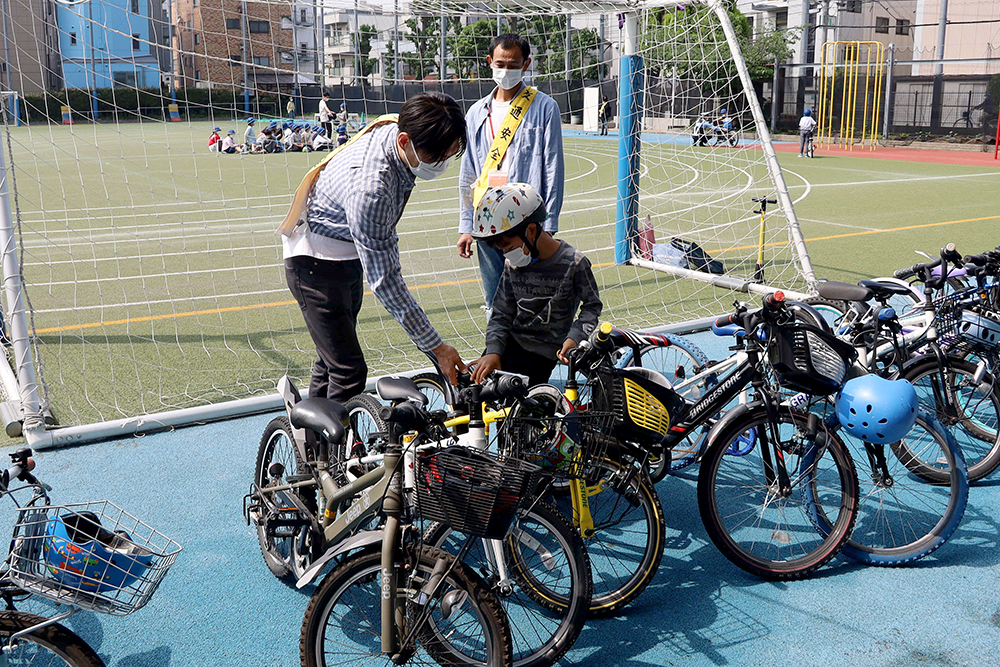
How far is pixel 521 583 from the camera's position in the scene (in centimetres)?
330

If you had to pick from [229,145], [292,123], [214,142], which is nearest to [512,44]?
[292,123]

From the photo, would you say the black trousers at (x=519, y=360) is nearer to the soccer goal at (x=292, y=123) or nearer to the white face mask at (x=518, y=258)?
the white face mask at (x=518, y=258)

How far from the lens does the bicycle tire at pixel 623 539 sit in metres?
3.41

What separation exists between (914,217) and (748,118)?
5952 millimetres

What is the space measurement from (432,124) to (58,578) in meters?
1.95

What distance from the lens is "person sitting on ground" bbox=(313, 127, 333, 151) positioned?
33.2ft

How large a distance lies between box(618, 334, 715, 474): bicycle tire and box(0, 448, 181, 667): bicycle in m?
2.08

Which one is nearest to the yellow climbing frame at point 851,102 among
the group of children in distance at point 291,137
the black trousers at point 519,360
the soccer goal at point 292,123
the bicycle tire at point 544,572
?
the group of children in distance at point 291,137

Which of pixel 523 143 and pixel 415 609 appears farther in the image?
pixel 523 143

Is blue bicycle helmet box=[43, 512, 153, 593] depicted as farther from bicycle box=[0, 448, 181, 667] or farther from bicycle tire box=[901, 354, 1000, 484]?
bicycle tire box=[901, 354, 1000, 484]

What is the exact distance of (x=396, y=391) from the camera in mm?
3246

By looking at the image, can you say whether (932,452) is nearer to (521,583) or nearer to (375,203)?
(521,583)

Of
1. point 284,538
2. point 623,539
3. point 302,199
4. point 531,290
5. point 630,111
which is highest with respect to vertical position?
point 630,111

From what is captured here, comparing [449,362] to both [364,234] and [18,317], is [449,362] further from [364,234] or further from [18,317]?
[18,317]
